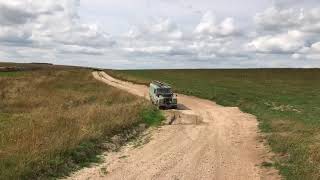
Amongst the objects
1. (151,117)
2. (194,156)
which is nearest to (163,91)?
(151,117)

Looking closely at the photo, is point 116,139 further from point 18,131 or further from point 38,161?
point 38,161

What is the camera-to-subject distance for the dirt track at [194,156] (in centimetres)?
1809

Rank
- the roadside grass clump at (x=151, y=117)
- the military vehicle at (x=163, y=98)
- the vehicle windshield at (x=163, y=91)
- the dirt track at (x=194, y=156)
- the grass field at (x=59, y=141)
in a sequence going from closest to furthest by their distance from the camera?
the grass field at (x=59, y=141) → the dirt track at (x=194, y=156) → the roadside grass clump at (x=151, y=117) → the military vehicle at (x=163, y=98) → the vehicle windshield at (x=163, y=91)

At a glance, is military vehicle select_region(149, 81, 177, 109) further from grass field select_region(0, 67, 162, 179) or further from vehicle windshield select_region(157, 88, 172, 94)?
grass field select_region(0, 67, 162, 179)

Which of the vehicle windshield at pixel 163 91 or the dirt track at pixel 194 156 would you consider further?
the vehicle windshield at pixel 163 91

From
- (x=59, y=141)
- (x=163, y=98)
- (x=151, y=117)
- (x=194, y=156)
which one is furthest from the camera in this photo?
(x=163, y=98)

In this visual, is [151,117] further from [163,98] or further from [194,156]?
[194,156]

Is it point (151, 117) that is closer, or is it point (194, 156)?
point (194, 156)

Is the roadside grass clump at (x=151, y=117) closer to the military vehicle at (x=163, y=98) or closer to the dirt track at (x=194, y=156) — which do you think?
the dirt track at (x=194, y=156)

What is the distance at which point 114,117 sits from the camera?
30094 mm

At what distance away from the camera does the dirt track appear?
1809 cm

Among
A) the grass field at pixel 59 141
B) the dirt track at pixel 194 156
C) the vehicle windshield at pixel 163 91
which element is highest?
the vehicle windshield at pixel 163 91

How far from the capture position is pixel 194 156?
843 inches

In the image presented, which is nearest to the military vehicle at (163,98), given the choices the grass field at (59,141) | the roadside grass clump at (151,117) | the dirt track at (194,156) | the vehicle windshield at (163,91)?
the vehicle windshield at (163,91)
